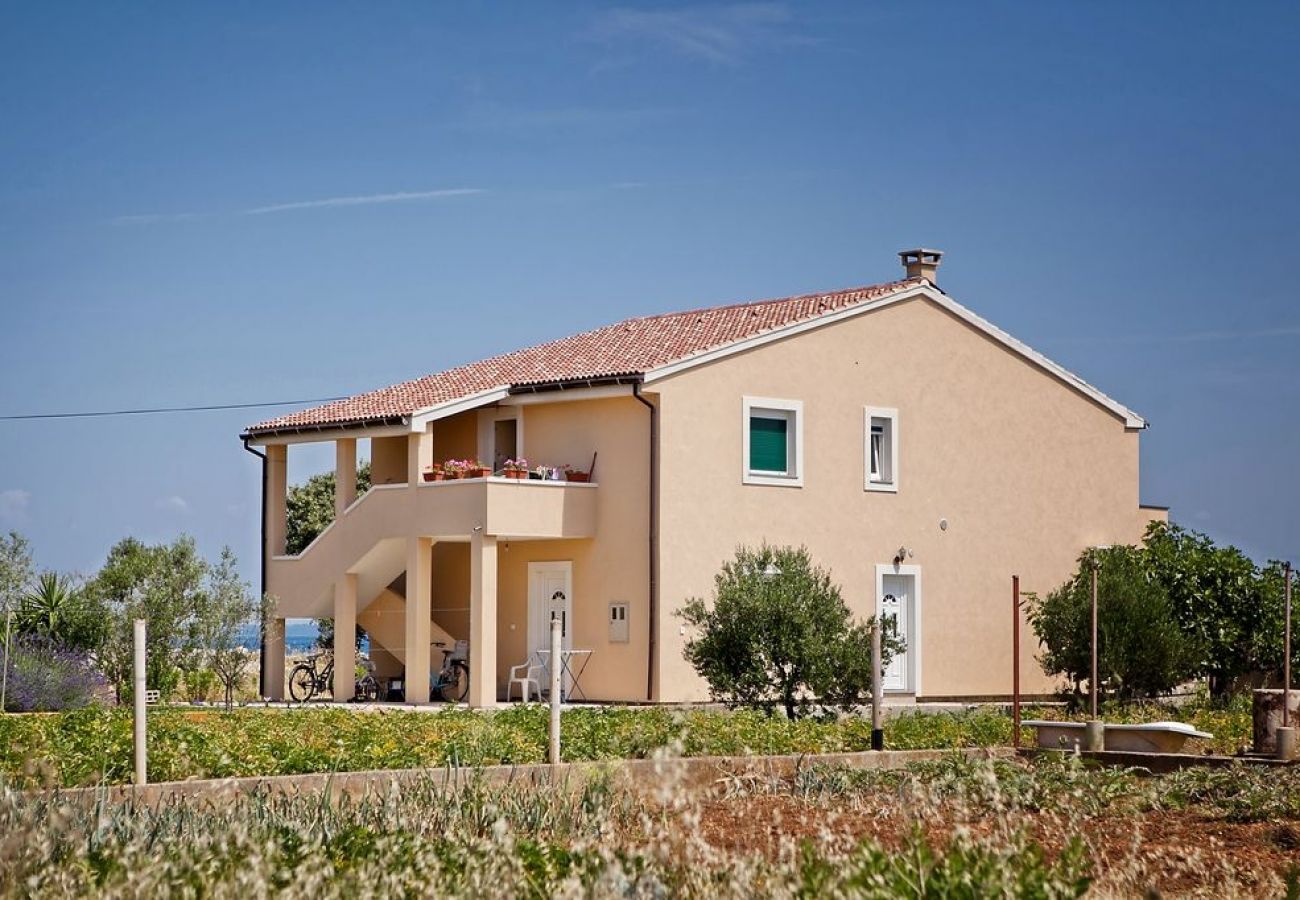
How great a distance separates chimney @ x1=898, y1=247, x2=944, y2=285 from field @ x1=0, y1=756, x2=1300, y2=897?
713 inches

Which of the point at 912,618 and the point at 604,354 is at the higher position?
the point at 604,354

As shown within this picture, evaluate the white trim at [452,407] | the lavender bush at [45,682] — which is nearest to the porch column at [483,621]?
the white trim at [452,407]

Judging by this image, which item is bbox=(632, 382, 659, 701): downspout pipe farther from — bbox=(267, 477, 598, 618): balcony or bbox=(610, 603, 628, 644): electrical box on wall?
bbox=(267, 477, 598, 618): balcony

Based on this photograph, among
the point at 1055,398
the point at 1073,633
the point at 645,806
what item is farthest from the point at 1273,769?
the point at 1055,398

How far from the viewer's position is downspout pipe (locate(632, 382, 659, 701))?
27859mm

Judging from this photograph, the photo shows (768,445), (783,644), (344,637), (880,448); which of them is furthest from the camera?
(880,448)

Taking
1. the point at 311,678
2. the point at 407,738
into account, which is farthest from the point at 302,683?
the point at 407,738

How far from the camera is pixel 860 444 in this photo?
30.6 meters

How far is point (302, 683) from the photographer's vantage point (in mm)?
31828

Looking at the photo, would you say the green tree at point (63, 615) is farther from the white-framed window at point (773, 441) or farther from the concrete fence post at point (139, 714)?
the concrete fence post at point (139, 714)

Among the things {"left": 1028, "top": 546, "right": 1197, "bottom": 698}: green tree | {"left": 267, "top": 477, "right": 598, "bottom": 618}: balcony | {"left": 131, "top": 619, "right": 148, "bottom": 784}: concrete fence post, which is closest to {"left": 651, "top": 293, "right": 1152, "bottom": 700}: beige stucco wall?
{"left": 267, "top": 477, "right": 598, "bottom": 618}: balcony

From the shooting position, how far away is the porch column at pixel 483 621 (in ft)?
91.8

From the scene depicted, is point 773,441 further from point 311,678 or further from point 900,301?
point 311,678

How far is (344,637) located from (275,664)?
2236 mm
